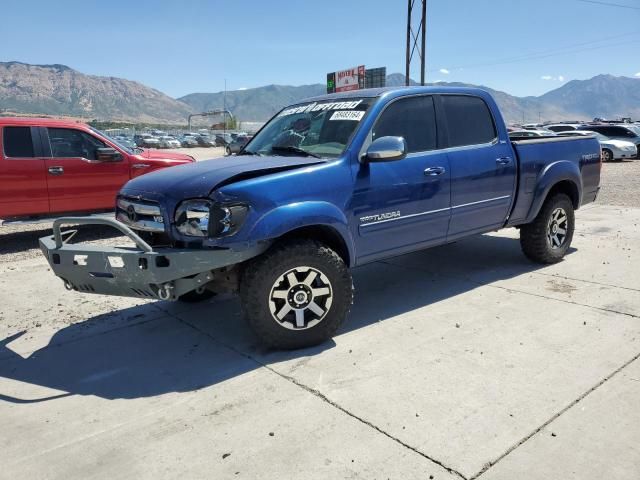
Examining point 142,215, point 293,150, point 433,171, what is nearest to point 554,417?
point 433,171

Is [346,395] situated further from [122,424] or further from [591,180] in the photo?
[591,180]

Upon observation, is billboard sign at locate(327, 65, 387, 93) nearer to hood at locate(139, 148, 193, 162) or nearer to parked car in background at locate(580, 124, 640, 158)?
parked car in background at locate(580, 124, 640, 158)

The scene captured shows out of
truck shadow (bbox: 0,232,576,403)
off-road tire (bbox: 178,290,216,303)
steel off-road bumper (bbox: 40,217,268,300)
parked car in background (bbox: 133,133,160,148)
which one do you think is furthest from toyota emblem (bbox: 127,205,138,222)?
parked car in background (bbox: 133,133,160,148)

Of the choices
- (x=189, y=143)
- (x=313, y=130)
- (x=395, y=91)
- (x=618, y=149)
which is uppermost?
(x=395, y=91)

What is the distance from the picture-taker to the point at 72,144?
26.4 feet

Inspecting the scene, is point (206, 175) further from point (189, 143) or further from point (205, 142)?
point (205, 142)

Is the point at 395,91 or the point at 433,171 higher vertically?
the point at 395,91

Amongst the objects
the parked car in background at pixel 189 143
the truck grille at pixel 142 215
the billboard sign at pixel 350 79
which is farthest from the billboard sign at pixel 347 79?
the truck grille at pixel 142 215

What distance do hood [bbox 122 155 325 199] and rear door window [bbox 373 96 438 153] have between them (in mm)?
753

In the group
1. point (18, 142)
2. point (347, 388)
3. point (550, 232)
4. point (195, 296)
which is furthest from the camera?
point (18, 142)

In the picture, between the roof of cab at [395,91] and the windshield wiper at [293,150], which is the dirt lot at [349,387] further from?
the roof of cab at [395,91]

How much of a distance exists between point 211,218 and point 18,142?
5726 mm

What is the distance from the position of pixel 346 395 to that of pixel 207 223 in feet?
4.61

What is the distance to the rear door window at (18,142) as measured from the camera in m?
7.45
